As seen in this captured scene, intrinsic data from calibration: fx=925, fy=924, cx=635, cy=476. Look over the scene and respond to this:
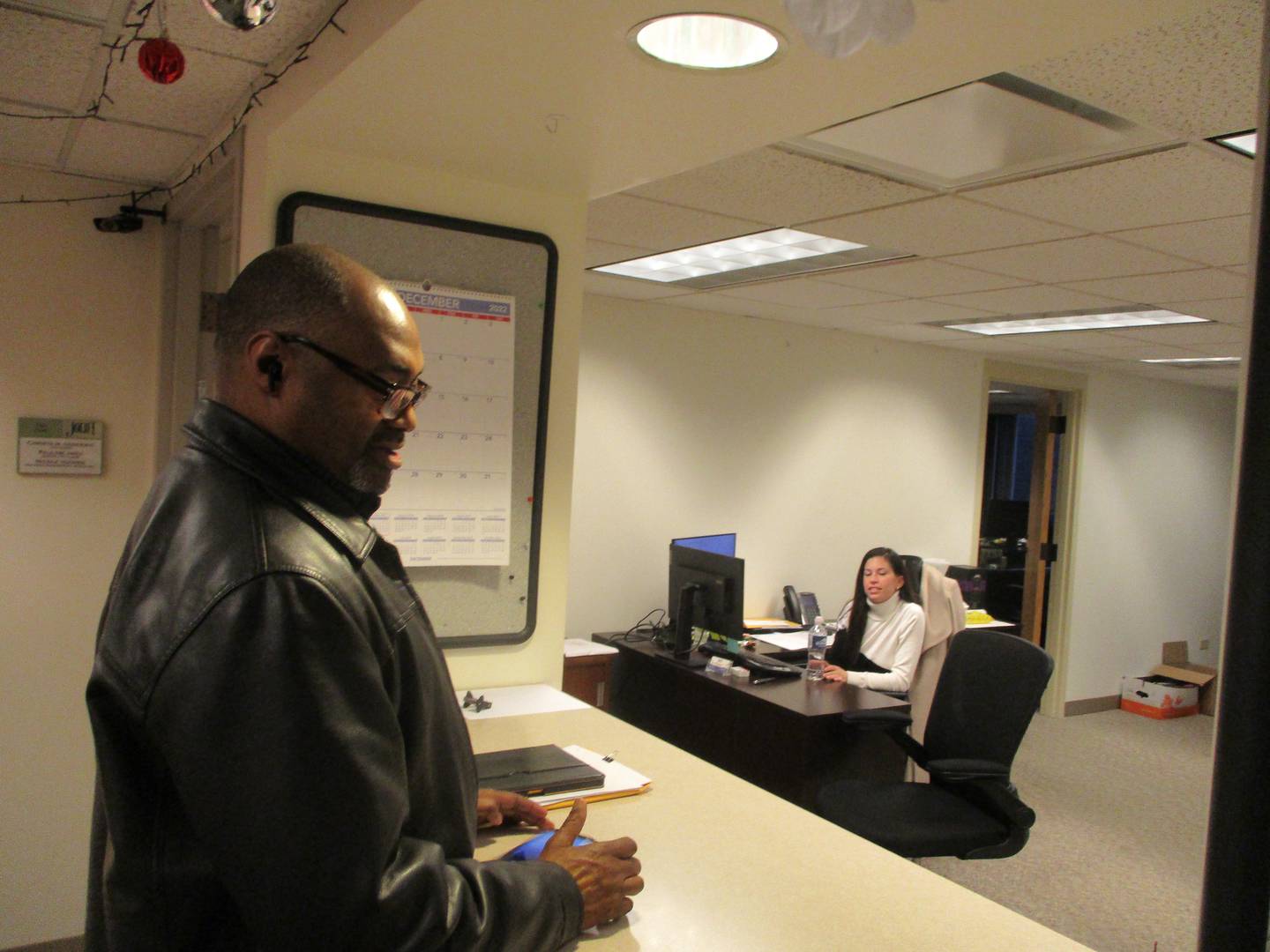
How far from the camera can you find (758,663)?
3900 mm

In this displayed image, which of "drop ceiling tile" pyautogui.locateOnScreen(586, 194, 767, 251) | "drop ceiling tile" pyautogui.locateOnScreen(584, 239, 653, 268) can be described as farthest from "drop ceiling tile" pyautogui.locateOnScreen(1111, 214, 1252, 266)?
"drop ceiling tile" pyautogui.locateOnScreen(584, 239, 653, 268)

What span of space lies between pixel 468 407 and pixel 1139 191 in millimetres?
1859

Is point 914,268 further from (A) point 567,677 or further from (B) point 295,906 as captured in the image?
(B) point 295,906

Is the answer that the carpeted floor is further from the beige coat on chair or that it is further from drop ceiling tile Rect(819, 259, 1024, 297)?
drop ceiling tile Rect(819, 259, 1024, 297)

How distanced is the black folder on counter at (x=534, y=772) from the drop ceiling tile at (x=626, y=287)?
281 centimetres

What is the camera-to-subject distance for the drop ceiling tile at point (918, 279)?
3.61m

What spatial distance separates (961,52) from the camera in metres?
1.36

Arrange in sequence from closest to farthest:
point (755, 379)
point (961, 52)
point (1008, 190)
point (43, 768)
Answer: point (961, 52) → point (1008, 190) → point (43, 768) → point (755, 379)

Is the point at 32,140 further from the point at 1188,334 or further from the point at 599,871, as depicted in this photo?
the point at 1188,334

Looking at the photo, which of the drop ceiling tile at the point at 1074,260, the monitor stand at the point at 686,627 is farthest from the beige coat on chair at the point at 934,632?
the drop ceiling tile at the point at 1074,260

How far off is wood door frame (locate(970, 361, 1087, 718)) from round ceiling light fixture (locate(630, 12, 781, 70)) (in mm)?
5405

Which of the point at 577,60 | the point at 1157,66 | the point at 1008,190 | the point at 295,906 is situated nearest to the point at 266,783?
the point at 295,906

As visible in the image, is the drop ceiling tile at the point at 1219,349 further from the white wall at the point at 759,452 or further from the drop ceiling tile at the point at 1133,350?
the white wall at the point at 759,452

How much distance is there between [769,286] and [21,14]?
3.06m
